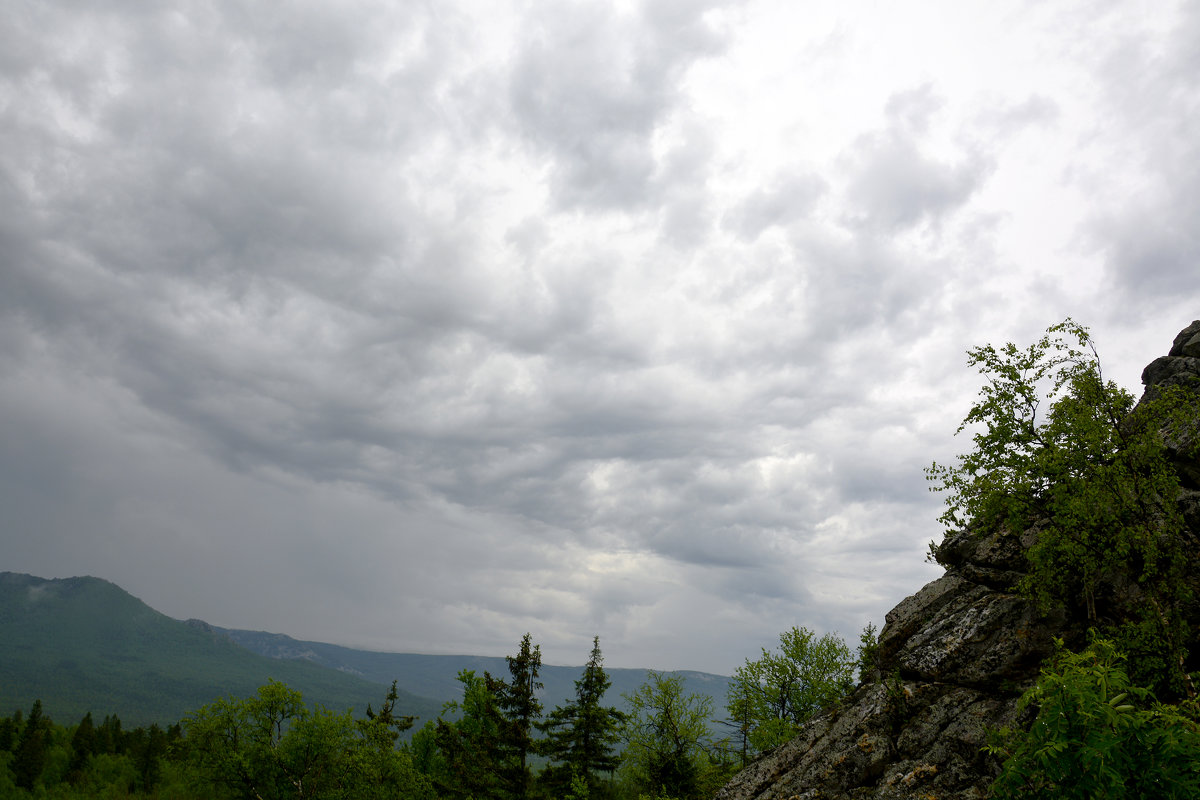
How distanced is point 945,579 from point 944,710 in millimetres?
10130

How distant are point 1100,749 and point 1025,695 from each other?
1.70 metres

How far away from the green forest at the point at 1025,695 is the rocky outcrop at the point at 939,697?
1.00 meters

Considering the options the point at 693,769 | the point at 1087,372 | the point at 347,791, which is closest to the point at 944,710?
the point at 1087,372

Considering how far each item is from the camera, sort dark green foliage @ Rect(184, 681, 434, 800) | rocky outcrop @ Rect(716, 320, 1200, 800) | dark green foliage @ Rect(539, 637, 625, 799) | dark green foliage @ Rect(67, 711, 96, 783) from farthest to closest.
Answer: dark green foliage @ Rect(67, 711, 96, 783) → dark green foliage @ Rect(539, 637, 625, 799) → dark green foliage @ Rect(184, 681, 434, 800) → rocky outcrop @ Rect(716, 320, 1200, 800)

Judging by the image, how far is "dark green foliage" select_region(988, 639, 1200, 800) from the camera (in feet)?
32.4

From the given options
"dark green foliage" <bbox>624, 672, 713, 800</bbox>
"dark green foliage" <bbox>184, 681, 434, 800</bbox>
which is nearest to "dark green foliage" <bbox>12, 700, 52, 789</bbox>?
"dark green foliage" <bbox>184, 681, 434, 800</bbox>

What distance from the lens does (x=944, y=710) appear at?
85.1ft

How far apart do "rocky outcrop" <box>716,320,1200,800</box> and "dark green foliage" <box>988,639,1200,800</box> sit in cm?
1318

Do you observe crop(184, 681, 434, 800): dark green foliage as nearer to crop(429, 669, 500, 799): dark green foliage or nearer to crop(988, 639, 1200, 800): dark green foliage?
crop(429, 669, 500, 799): dark green foliage

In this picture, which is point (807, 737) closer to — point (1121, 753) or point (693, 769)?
point (1121, 753)

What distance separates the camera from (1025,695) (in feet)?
37.8

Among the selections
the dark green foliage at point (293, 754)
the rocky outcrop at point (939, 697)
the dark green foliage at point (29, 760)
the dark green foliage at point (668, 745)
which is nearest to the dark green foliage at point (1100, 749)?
the rocky outcrop at point (939, 697)

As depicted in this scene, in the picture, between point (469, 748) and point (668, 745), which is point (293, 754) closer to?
point (469, 748)

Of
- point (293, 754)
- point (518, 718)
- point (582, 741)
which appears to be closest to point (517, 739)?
point (518, 718)
